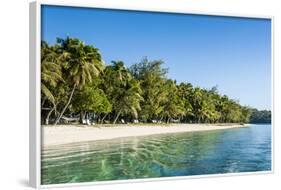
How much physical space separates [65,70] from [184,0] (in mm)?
2404

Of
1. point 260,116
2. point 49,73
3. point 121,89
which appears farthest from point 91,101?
point 260,116

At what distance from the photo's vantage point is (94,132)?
34.6ft

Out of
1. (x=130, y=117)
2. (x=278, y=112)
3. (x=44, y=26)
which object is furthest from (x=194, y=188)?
(x=44, y=26)

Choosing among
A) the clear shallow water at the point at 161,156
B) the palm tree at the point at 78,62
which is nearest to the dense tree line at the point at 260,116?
the clear shallow water at the point at 161,156

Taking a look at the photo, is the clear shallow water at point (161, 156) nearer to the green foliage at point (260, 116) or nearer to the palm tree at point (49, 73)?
the green foliage at point (260, 116)

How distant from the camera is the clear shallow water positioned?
1014 centimetres

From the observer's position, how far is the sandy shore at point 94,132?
10.0m

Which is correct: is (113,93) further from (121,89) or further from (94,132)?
(94,132)

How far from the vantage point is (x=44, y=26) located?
9945mm

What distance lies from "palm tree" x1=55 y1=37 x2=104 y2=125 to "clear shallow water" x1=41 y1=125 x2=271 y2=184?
69 cm

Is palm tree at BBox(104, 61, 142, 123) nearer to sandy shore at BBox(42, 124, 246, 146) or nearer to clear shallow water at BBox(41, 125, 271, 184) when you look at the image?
sandy shore at BBox(42, 124, 246, 146)

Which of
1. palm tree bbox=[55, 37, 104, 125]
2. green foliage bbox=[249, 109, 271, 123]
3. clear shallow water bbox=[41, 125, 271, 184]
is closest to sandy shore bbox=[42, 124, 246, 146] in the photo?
clear shallow water bbox=[41, 125, 271, 184]

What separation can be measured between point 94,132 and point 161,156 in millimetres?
1169

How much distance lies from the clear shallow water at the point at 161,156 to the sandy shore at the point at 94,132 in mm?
82
